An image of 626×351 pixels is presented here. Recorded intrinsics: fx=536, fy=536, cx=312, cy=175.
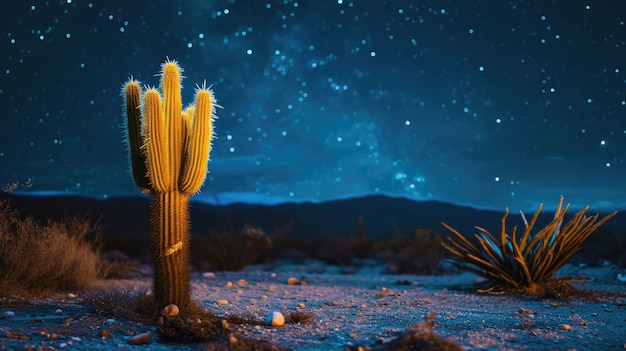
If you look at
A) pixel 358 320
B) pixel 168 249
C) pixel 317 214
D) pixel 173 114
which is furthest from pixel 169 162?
pixel 317 214

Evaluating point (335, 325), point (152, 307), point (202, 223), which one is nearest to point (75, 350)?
point (152, 307)

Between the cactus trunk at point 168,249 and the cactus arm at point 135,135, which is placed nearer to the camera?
the cactus trunk at point 168,249

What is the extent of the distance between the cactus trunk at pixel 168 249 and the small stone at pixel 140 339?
1.08m

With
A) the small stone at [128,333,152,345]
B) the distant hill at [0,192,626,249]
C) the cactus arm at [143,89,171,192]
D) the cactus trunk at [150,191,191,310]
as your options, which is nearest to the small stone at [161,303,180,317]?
the cactus trunk at [150,191,191,310]

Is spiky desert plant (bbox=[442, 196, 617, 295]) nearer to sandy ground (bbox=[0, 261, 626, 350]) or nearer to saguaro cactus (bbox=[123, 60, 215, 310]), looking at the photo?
sandy ground (bbox=[0, 261, 626, 350])

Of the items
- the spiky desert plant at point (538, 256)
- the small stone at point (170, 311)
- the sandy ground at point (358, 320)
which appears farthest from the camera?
the spiky desert plant at point (538, 256)

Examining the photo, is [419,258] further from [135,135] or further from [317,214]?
[317,214]

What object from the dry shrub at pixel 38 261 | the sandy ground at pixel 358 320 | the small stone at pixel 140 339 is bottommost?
the small stone at pixel 140 339

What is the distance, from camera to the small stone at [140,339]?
15.9 ft

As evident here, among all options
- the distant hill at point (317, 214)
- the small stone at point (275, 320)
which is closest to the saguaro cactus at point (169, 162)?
the small stone at point (275, 320)

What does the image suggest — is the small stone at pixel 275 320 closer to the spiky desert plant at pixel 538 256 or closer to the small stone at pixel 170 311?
the small stone at pixel 170 311

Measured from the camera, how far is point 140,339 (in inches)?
191

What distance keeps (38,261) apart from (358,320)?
5.03 m

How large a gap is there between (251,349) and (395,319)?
92.6 inches
